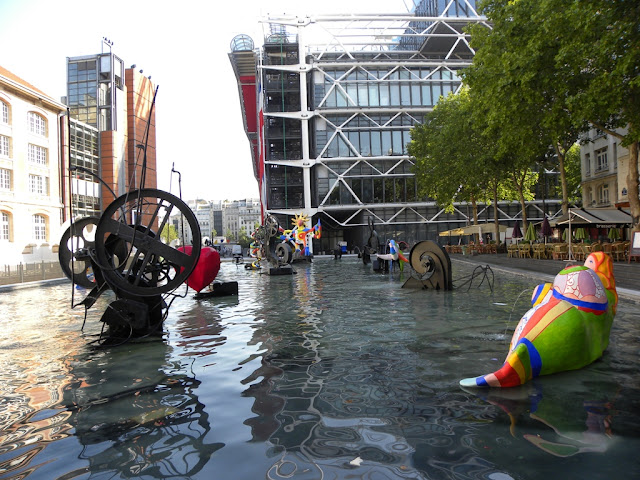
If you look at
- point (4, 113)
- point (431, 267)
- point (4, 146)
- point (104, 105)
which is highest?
point (104, 105)

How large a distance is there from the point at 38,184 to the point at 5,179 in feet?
13.2

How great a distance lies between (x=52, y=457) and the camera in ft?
13.1

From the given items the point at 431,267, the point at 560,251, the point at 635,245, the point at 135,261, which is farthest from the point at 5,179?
the point at 635,245

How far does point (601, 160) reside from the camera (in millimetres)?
46625

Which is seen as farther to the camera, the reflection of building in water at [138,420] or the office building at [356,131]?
the office building at [356,131]

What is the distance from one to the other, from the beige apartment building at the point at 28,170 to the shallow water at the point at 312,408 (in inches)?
1450

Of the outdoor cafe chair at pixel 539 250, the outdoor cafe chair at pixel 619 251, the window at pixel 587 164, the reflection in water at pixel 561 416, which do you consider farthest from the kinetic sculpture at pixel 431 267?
the window at pixel 587 164

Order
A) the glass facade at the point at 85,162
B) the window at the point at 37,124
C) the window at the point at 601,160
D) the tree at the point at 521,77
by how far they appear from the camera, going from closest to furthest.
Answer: the tree at the point at 521,77
the window at the point at 601,160
the window at the point at 37,124
the glass facade at the point at 85,162

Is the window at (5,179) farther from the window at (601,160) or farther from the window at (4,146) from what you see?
the window at (601,160)

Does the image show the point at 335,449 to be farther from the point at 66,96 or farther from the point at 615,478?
the point at 66,96

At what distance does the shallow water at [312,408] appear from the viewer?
368 cm

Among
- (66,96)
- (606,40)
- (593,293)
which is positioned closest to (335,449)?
(593,293)

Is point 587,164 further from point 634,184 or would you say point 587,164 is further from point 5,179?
point 5,179

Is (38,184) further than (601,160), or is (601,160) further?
(38,184)
